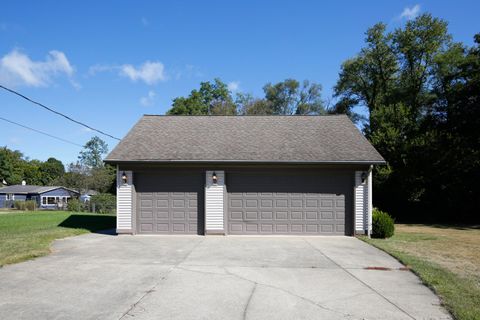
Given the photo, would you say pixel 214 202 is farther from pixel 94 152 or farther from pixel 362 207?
pixel 94 152

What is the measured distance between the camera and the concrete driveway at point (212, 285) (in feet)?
18.6

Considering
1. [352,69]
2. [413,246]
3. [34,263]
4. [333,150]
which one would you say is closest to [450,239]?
[413,246]

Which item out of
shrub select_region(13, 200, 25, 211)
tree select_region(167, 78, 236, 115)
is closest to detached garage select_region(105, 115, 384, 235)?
tree select_region(167, 78, 236, 115)

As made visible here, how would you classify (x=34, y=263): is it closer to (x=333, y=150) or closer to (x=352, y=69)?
(x=333, y=150)

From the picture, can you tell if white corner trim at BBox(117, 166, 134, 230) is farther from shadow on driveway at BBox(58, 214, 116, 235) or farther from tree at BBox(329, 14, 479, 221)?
tree at BBox(329, 14, 479, 221)

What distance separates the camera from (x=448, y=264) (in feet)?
30.8

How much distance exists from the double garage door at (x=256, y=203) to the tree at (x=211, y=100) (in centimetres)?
2904

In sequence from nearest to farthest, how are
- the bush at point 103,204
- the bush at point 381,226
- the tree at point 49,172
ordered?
1. the bush at point 381,226
2. the bush at point 103,204
3. the tree at point 49,172

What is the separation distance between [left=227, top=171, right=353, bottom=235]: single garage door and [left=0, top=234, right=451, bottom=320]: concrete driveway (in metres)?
3.32

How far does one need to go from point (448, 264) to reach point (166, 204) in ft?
31.2

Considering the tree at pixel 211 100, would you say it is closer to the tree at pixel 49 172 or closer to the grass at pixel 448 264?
the grass at pixel 448 264

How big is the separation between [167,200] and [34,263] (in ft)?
20.5

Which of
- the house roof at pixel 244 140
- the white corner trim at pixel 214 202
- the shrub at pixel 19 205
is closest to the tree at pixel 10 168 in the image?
the shrub at pixel 19 205

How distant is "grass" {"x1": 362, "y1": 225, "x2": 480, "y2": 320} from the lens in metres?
6.13
